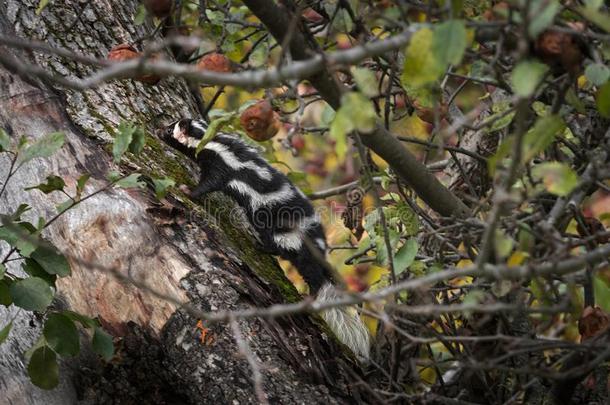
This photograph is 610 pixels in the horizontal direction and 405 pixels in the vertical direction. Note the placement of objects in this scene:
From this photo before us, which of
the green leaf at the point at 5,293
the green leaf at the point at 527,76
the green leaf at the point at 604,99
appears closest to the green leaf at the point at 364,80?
the green leaf at the point at 527,76

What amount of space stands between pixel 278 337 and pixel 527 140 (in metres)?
1.60

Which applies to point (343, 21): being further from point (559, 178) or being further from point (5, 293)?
point (5, 293)

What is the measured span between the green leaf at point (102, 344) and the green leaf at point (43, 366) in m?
0.16

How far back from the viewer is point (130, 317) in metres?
3.68

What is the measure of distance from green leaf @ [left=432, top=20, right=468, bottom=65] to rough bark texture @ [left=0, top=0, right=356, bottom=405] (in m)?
1.70

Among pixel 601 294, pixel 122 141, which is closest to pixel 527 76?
pixel 601 294

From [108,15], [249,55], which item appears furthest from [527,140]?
[108,15]

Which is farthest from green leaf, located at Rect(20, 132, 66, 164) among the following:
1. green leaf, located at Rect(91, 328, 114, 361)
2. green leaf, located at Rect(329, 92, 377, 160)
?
green leaf, located at Rect(329, 92, 377, 160)

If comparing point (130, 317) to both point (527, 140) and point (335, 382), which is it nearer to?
point (335, 382)

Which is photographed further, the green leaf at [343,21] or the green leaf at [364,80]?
the green leaf at [343,21]

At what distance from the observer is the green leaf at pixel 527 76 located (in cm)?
210

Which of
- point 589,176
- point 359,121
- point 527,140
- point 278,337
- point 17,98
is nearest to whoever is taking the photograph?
point 359,121

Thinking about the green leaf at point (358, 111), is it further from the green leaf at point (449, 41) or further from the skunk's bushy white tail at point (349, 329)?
the skunk's bushy white tail at point (349, 329)

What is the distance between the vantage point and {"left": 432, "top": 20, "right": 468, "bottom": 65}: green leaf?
2080 mm
